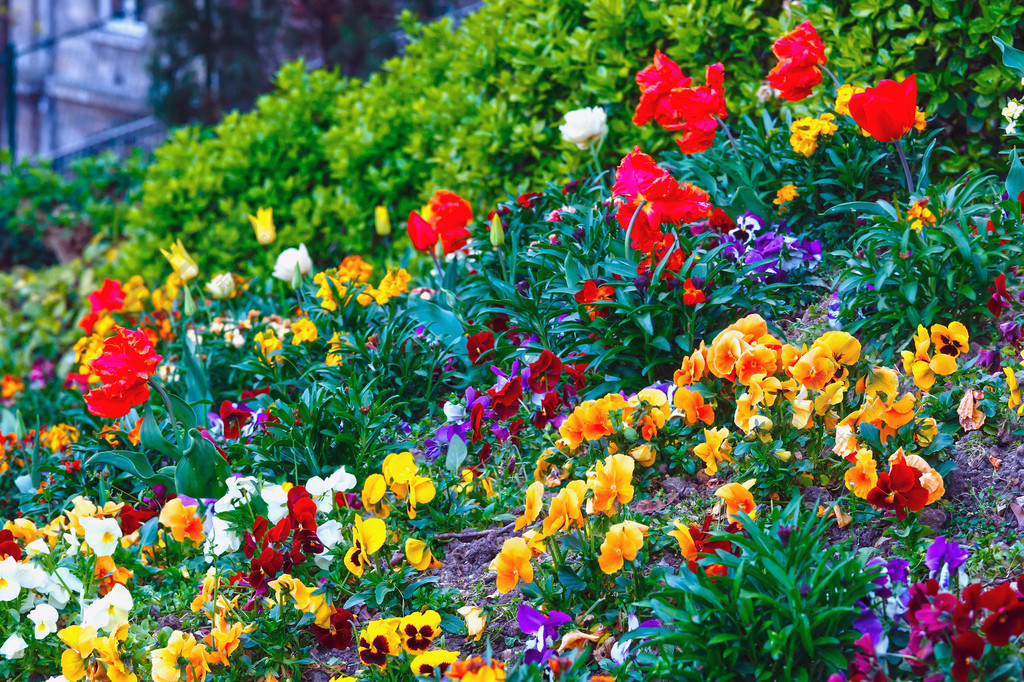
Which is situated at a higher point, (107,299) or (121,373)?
(121,373)

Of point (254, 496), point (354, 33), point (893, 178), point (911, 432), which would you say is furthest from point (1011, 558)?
point (354, 33)

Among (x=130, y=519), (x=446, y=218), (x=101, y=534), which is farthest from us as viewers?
(x=446, y=218)

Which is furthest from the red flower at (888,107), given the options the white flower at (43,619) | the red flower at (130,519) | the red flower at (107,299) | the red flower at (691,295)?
the red flower at (107,299)

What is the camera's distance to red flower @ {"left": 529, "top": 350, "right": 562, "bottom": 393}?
2438 mm

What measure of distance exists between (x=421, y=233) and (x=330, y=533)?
115 cm

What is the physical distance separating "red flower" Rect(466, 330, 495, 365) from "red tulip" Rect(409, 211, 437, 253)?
1.25 ft

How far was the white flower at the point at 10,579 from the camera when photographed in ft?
7.59

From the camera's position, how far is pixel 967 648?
1.48m

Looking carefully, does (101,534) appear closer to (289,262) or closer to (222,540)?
(222,540)

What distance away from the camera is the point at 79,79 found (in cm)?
1639

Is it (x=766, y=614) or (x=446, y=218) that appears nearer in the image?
(x=766, y=614)

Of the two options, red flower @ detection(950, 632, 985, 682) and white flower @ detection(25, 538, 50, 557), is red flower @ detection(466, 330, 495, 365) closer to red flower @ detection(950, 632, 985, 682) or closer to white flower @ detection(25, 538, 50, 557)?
white flower @ detection(25, 538, 50, 557)

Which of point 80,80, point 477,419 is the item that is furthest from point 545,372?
point 80,80

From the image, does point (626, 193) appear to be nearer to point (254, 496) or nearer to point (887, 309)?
point (887, 309)
